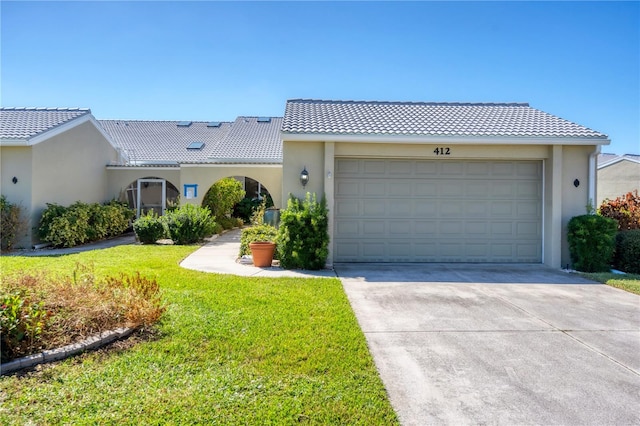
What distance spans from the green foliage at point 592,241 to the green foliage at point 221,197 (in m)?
13.8

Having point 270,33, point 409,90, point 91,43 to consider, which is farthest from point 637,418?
point 409,90

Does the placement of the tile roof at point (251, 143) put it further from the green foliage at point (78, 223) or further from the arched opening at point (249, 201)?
the green foliage at point (78, 223)

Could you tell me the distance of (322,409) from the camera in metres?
3.17

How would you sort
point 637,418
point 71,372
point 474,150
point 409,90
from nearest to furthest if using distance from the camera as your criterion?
point 637,418 < point 71,372 < point 474,150 < point 409,90

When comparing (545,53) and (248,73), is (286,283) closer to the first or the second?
(248,73)

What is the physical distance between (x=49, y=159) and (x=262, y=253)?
372 inches

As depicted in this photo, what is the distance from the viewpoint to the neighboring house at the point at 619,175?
2114 cm

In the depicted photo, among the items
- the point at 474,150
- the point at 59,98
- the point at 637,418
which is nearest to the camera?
the point at 637,418

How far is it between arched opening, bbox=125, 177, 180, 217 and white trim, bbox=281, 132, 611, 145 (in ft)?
38.8

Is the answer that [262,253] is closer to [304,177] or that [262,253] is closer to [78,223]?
[304,177]

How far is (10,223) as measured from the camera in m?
12.1

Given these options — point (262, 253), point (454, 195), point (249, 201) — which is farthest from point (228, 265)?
point (249, 201)


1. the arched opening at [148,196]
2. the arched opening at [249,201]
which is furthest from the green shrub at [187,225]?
the arched opening at [249,201]

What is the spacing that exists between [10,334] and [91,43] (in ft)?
29.6
